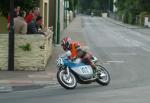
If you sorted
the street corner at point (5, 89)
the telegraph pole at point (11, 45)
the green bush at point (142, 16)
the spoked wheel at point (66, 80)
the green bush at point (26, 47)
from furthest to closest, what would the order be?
the green bush at point (142, 16) → the green bush at point (26, 47) → the telegraph pole at point (11, 45) → the spoked wheel at point (66, 80) → the street corner at point (5, 89)

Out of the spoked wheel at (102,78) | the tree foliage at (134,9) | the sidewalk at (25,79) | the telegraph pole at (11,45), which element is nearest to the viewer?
the sidewalk at (25,79)

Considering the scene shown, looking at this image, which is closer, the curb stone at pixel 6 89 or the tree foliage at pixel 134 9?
the curb stone at pixel 6 89

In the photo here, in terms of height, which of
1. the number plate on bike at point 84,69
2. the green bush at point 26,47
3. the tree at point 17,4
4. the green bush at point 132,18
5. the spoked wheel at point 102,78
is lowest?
the green bush at point 132,18

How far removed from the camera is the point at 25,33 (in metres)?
18.8

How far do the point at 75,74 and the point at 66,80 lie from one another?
1.34ft

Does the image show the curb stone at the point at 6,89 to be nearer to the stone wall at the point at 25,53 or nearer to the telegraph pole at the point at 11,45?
the telegraph pole at the point at 11,45

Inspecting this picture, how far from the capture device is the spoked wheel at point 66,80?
14562 millimetres

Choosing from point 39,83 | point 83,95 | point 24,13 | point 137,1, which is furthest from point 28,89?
point 137,1

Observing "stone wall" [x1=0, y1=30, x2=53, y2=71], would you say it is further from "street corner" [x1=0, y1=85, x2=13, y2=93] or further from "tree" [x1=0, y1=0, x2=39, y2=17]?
"street corner" [x1=0, y1=85, x2=13, y2=93]

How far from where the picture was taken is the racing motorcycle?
1465 cm

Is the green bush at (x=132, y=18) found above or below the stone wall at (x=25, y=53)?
below

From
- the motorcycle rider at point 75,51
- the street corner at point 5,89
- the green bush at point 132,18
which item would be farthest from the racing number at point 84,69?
the green bush at point 132,18

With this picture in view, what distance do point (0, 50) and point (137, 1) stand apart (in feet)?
225

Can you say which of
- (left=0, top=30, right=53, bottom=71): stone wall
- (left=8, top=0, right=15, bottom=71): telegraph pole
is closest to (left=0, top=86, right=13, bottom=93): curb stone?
(left=8, top=0, right=15, bottom=71): telegraph pole
